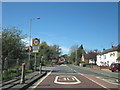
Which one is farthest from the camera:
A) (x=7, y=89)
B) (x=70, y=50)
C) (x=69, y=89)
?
(x=70, y=50)

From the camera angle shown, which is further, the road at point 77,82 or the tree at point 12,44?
the tree at point 12,44

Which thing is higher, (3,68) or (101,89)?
(3,68)

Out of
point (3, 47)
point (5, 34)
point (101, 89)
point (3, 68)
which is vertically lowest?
point (101, 89)

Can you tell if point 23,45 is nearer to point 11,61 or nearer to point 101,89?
point 11,61

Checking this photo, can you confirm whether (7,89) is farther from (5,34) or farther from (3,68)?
(5,34)

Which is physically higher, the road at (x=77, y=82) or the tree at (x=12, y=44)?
the tree at (x=12, y=44)

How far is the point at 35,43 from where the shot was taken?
23.8m

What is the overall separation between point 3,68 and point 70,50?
10439cm

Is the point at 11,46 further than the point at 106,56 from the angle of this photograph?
No

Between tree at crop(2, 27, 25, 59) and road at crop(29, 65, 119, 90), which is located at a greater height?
tree at crop(2, 27, 25, 59)

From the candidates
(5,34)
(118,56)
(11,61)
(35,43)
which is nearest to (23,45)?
(5,34)

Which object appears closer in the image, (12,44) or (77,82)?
(77,82)

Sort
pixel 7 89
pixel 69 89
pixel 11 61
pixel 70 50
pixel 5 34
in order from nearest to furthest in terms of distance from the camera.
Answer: pixel 7 89 → pixel 69 89 → pixel 11 61 → pixel 5 34 → pixel 70 50

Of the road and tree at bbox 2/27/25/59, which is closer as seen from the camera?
the road
